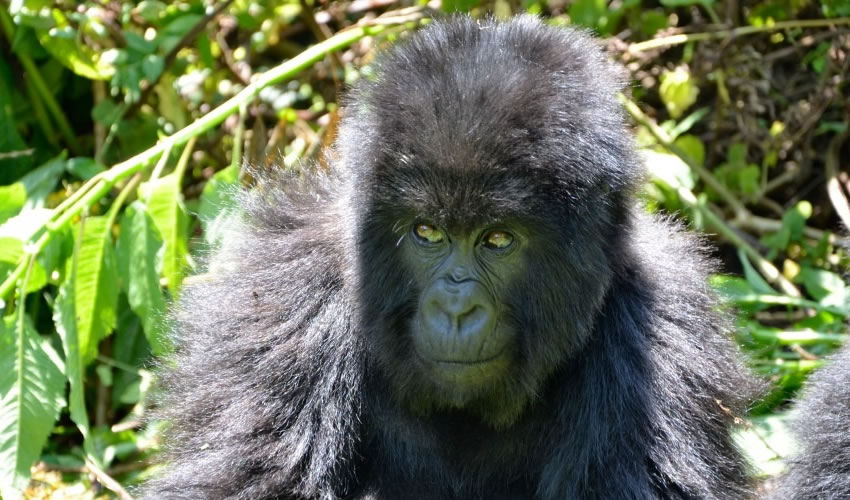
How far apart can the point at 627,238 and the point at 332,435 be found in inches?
47.4

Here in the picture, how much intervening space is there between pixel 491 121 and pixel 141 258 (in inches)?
64.9

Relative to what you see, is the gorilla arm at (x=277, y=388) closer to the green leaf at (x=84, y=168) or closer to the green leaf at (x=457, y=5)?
the green leaf at (x=84, y=168)

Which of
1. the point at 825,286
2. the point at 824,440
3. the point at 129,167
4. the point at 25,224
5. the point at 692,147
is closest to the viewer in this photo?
the point at 824,440

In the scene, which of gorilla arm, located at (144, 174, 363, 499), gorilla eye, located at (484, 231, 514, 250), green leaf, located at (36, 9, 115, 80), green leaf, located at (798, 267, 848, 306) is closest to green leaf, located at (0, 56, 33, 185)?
green leaf, located at (36, 9, 115, 80)

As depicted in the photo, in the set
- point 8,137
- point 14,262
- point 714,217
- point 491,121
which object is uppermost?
point 491,121

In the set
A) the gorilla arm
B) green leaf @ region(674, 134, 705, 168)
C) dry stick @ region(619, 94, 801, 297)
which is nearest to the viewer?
the gorilla arm

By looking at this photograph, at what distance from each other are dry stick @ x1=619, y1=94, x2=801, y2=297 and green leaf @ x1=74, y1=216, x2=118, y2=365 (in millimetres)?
2364

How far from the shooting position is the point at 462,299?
138 inches

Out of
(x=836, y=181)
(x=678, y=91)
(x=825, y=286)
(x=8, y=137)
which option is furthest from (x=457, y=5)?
(x=8, y=137)

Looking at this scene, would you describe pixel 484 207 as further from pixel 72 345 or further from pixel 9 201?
pixel 9 201

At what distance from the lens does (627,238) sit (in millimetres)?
3895

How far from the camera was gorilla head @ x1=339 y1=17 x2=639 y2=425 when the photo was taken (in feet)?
11.5

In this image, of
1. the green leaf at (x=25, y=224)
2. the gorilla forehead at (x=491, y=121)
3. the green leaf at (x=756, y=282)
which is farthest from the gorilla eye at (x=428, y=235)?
→ the green leaf at (x=756, y=282)

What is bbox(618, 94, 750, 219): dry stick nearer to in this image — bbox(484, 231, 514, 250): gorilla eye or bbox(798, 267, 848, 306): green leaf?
bbox(798, 267, 848, 306): green leaf
